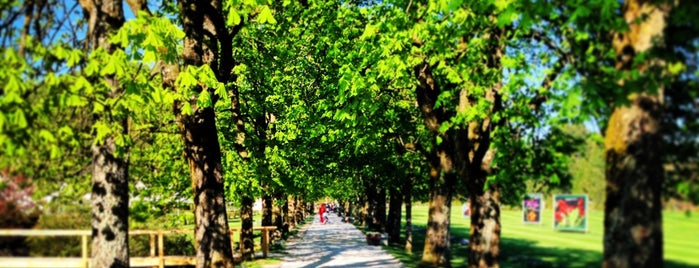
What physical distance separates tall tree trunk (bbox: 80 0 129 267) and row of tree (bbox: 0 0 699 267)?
21 mm

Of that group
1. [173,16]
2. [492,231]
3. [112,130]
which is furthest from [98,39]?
[492,231]

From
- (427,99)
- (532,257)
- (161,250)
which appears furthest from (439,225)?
(532,257)

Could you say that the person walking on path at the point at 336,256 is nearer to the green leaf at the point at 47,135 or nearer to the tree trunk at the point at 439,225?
the tree trunk at the point at 439,225

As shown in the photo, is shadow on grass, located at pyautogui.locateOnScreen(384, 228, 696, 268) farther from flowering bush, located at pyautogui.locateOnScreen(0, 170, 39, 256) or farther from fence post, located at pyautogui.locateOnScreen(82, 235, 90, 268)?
flowering bush, located at pyautogui.locateOnScreen(0, 170, 39, 256)

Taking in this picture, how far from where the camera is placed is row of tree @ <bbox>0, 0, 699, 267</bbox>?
6.62 m

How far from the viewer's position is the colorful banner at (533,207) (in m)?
10.8

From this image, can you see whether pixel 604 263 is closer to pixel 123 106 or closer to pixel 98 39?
pixel 123 106

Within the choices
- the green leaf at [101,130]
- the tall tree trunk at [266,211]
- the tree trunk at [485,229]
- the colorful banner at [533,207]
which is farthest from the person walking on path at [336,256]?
the green leaf at [101,130]

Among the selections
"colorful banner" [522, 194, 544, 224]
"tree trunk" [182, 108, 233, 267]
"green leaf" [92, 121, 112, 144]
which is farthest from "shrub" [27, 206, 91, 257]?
"colorful banner" [522, 194, 544, 224]

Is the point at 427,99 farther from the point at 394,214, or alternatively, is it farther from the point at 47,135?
the point at 394,214

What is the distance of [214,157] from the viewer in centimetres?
1177

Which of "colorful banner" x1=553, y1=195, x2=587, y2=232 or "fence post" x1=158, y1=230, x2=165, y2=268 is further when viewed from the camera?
"fence post" x1=158, y1=230, x2=165, y2=268

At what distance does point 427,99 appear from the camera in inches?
625

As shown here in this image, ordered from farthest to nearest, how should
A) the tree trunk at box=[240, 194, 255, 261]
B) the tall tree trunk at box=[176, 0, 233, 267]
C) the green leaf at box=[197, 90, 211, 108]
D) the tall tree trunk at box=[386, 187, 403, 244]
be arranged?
the tall tree trunk at box=[386, 187, 403, 244] → the tree trunk at box=[240, 194, 255, 261] → the tall tree trunk at box=[176, 0, 233, 267] → the green leaf at box=[197, 90, 211, 108]
